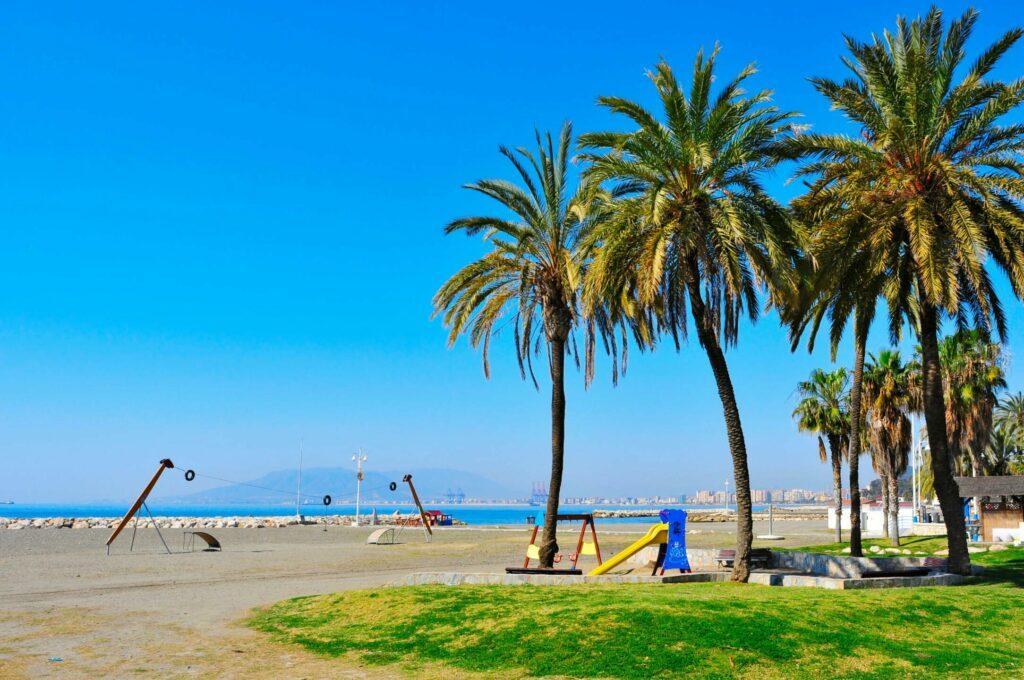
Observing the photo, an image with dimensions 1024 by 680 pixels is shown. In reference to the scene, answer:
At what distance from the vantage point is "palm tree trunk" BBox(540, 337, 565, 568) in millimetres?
22172

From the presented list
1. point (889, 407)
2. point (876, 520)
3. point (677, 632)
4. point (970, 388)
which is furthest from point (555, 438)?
point (876, 520)

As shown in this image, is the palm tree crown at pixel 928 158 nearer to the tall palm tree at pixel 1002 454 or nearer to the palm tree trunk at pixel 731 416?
the palm tree trunk at pixel 731 416

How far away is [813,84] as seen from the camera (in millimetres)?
20281

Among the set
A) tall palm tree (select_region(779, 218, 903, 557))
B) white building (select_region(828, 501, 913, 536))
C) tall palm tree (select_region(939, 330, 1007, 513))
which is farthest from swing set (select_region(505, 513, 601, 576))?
white building (select_region(828, 501, 913, 536))

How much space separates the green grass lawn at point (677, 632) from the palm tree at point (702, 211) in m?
4.62

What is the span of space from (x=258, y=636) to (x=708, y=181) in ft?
44.1

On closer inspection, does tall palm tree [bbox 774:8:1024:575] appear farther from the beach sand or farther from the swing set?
the beach sand

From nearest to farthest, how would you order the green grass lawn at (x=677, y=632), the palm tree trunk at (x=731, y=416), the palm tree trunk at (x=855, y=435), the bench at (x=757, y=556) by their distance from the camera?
the green grass lawn at (x=677, y=632)
the palm tree trunk at (x=731, y=416)
the bench at (x=757, y=556)
the palm tree trunk at (x=855, y=435)

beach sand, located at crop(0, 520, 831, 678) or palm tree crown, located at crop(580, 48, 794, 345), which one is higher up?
palm tree crown, located at crop(580, 48, 794, 345)

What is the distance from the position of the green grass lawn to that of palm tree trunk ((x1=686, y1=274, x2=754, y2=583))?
2.28 m

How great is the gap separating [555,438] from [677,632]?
10.6 meters

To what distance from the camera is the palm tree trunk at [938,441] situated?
19.4m

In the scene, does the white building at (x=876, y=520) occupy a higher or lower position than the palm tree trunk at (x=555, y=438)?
lower

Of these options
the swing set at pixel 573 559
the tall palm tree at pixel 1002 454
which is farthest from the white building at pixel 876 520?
the swing set at pixel 573 559
